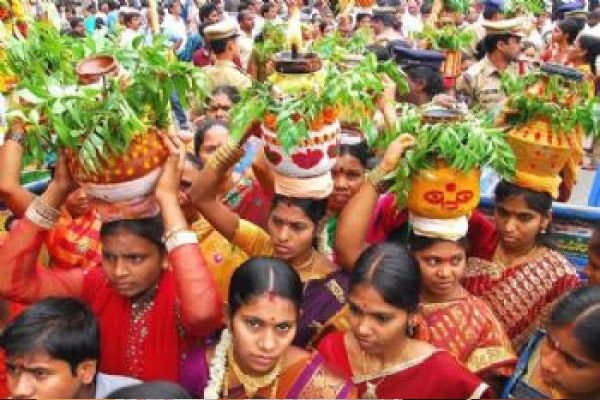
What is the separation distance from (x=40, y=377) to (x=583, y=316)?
1568 mm

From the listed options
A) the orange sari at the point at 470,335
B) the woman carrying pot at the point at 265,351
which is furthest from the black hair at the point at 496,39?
the woman carrying pot at the point at 265,351

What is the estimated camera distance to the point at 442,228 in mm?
3141

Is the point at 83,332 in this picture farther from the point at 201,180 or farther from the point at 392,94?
the point at 392,94

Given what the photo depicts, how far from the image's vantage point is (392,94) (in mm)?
3510

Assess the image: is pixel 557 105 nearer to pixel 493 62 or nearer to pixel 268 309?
pixel 268 309

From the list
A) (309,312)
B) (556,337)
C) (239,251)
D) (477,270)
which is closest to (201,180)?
(239,251)

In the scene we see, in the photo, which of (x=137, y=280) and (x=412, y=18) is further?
(x=412, y=18)

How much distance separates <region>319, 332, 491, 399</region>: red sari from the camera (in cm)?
262

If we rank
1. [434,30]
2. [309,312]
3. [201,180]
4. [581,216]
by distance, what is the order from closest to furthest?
[309,312] → [201,180] → [581,216] → [434,30]

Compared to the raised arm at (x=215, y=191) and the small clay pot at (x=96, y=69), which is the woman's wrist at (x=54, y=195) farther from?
the raised arm at (x=215, y=191)

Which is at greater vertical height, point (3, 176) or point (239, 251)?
point (3, 176)

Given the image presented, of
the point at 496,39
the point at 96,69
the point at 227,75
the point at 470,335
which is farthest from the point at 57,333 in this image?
the point at 496,39

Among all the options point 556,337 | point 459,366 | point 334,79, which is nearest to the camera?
point 556,337

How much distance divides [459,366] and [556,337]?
0.34 m
